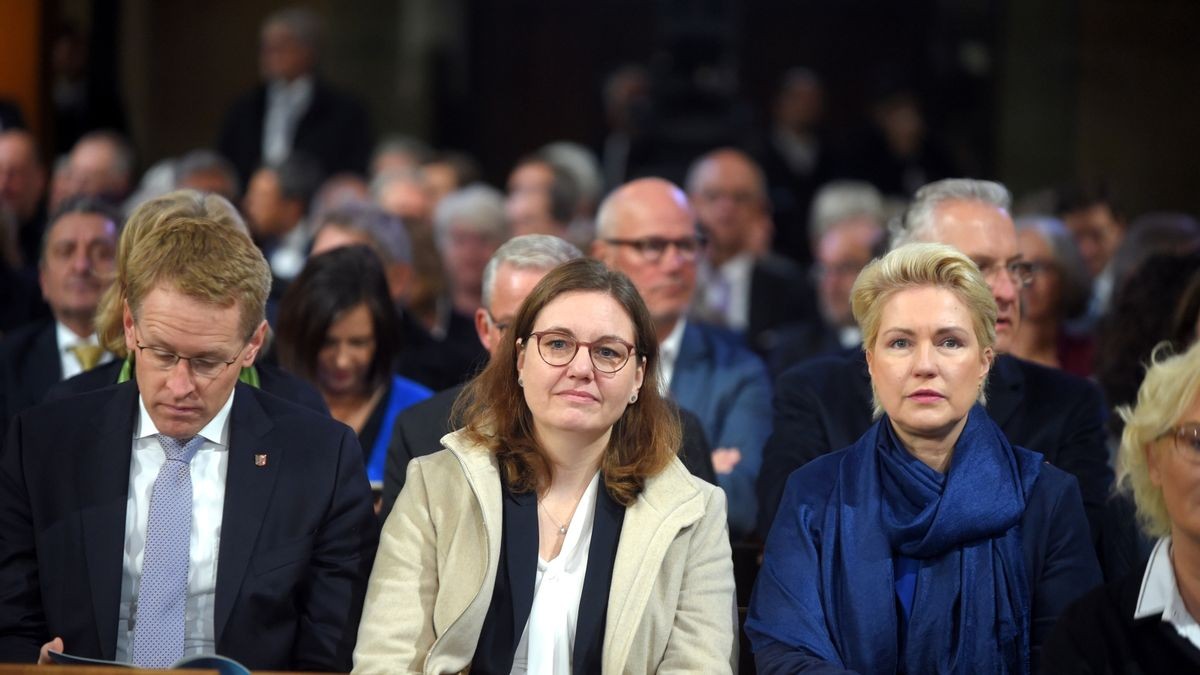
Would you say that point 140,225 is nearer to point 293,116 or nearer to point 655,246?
point 655,246

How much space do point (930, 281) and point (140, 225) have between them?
172cm

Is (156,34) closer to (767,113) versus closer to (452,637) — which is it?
(767,113)

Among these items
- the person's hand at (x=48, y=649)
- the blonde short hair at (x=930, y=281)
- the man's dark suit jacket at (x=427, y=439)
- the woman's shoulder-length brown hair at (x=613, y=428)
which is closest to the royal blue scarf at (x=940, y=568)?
the blonde short hair at (x=930, y=281)

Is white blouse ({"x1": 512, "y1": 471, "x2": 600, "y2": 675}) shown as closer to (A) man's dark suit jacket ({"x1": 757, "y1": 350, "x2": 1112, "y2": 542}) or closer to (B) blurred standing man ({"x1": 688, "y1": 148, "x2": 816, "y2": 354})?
(A) man's dark suit jacket ({"x1": 757, "y1": 350, "x2": 1112, "y2": 542})

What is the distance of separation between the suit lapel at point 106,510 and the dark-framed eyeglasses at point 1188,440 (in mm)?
2050

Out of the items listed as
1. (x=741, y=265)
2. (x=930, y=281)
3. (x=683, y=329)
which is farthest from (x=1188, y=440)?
(x=741, y=265)

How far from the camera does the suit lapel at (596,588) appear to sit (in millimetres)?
3125

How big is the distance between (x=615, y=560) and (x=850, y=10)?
Answer: 29.7ft

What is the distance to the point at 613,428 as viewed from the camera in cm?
336

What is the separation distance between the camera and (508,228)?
689 cm

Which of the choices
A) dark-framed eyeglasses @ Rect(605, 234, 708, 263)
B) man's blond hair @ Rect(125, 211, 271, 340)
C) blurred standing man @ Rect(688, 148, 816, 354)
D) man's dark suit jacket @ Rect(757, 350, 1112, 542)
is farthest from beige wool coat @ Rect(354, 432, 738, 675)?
blurred standing man @ Rect(688, 148, 816, 354)

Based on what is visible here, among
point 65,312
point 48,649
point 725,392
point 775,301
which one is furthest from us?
point 775,301

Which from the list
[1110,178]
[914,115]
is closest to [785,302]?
[914,115]

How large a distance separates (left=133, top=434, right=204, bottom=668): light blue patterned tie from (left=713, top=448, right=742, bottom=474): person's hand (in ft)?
5.76
